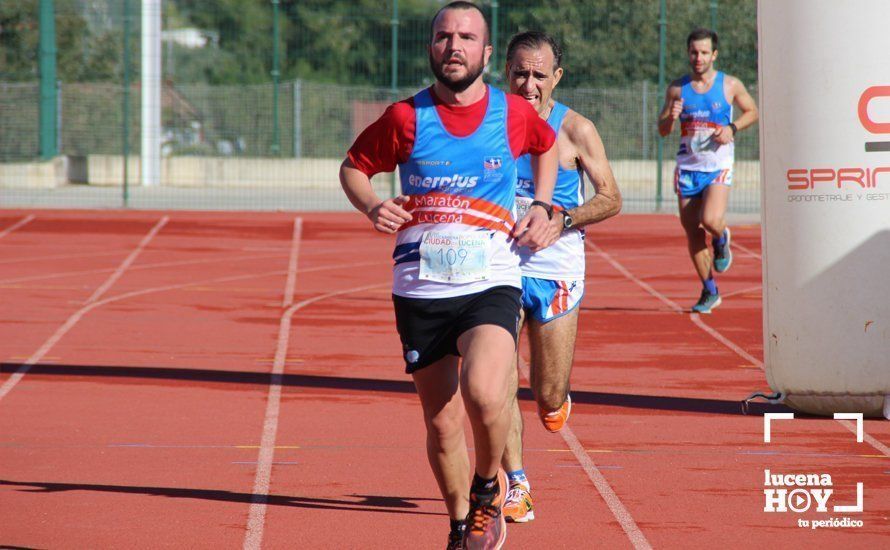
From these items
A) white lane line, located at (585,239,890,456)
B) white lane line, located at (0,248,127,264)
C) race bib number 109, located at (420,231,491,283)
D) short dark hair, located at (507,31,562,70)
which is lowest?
white lane line, located at (585,239,890,456)

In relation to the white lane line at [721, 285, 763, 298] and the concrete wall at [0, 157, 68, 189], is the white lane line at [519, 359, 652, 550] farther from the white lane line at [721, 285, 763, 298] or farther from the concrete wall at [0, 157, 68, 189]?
the concrete wall at [0, 157, 68, 189]

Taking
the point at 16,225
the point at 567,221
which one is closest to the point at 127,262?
the point at 16,225

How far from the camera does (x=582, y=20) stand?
2691cm

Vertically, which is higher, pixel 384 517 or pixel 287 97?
pixel 287 97

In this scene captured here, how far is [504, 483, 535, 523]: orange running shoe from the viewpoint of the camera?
5707 millimetres

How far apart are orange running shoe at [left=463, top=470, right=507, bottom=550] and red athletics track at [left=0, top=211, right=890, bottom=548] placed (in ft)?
1.23

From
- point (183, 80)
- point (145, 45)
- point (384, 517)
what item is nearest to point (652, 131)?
point (145, 45)

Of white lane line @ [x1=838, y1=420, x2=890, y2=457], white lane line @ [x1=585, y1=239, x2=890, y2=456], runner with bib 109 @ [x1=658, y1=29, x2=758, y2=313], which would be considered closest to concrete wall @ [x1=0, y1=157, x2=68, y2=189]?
white lane line @ [x1=585, y1=239, x2=890, y2=456]

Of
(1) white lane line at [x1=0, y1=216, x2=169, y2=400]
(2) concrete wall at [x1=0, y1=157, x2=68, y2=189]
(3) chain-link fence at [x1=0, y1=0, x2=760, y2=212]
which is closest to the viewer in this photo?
(1) white lane line at [x1=0, y1=216, x2=169, y2=400]

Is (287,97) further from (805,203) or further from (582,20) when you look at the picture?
(805,203)

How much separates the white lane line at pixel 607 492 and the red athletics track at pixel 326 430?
2cm

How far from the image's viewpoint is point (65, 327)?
11453 mm

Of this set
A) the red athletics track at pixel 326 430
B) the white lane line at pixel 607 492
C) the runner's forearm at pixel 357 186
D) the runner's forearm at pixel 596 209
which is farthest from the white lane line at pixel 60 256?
the runner's forearm at pixel 357 186

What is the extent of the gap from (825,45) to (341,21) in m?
27.2
